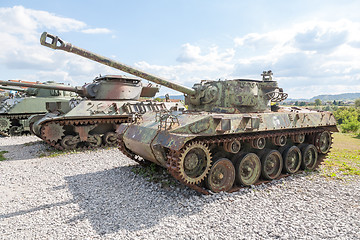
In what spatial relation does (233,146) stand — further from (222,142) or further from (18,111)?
(18,111)

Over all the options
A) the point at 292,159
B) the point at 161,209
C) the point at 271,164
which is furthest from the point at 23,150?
the point at 292,159

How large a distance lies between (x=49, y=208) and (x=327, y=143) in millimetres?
9143

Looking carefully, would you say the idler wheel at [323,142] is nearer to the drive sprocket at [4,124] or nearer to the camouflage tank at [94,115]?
the camouflage tank at [94,115]

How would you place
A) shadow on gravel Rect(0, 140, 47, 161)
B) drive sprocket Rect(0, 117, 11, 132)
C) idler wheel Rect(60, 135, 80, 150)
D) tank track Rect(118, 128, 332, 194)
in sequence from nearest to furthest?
1. tank track Rect(118, 128, 332, 194)
2. shadow on gravel Rect(0, 140, 47, 161)
3. idler wheel Rect(60, 135, 80, 150)
4. drive sprocket Rect(0, 117, 11, 132)

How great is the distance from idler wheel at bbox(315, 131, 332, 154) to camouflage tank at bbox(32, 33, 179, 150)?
6409 millimetres

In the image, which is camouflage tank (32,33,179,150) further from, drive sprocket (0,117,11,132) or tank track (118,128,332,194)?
drive sprocket (0,117,11,132)

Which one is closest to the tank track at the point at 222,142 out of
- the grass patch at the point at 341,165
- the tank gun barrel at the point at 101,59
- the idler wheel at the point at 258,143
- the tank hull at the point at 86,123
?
the idler wheel at the point at 258,143

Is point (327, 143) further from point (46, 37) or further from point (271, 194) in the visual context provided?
point (46, 37)

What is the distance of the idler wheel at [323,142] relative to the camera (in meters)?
9.32

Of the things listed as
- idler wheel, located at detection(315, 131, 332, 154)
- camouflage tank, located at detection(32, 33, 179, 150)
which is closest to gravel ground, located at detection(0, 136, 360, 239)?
idler wheel, located at detection(315, 131, 332, 154)

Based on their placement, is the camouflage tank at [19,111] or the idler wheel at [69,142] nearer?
the idler wheel at [69,142]

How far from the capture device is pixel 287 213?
590cm

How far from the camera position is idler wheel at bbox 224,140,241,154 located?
704 cm

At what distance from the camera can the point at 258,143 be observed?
7.63m
